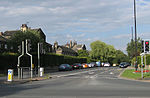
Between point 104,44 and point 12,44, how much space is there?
Answer: 226 ft

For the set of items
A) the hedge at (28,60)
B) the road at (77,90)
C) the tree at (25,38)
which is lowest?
the road at (77,90)

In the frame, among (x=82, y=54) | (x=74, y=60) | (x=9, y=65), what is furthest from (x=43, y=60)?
(x=82, y=54)

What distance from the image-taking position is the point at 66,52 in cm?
11631

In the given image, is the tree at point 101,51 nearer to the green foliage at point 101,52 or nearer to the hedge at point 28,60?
the green foliage at point 101,52

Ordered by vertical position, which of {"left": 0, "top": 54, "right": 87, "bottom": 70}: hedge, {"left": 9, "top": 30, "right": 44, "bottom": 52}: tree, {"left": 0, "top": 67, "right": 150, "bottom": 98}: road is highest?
{"left": 9, "top": 30, "right": 44, "bottom": 52}: tree

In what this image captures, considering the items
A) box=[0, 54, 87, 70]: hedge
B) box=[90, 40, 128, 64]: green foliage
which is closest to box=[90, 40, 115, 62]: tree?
box=[90, 40, 128, 64]: green foliage

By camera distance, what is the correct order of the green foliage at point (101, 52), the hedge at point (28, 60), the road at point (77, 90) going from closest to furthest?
1. the road at point (77, 90)
2. the hedge at point (28, 60)
3. the green foliage at point (101, 52)

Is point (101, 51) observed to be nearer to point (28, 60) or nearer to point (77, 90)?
point (28, 60)

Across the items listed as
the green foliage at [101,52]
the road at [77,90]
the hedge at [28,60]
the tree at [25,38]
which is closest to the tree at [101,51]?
the green foliage at [101,52]

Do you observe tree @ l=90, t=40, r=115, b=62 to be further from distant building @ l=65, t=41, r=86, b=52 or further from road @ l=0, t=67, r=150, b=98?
road @ l=0, t=67, r=150, b=98

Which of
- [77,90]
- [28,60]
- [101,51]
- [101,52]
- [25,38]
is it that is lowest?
[77,90]

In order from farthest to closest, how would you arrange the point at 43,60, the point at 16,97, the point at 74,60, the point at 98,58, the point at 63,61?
the point at 98,58 → the point at 74,60 → the point at 63,61 → the point at 43,60 → the point at 16,97

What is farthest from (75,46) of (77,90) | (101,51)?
(77,90)

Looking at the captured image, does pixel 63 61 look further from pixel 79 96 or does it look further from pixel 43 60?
pixel 79 96
